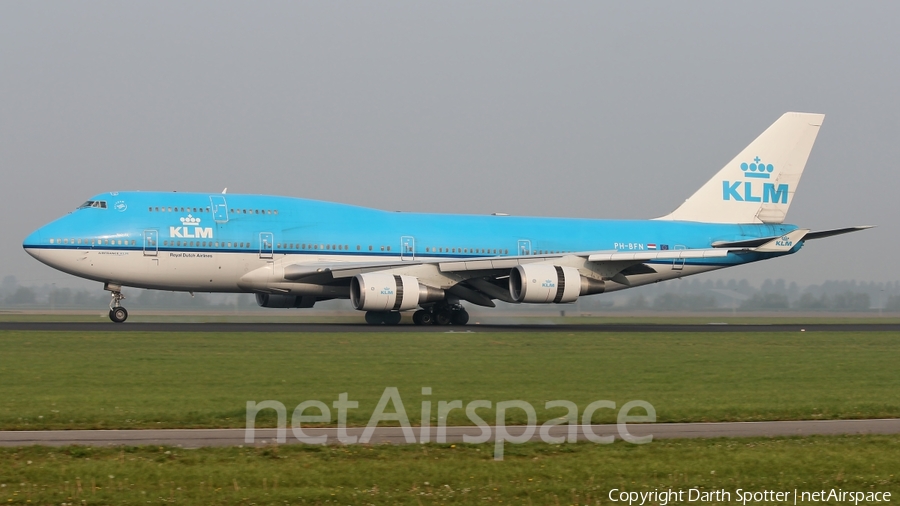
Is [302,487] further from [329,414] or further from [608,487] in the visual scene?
[329,414]

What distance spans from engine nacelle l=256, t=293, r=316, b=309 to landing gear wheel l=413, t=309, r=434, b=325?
13.2ft

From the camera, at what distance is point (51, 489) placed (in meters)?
9.89

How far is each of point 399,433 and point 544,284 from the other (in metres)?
23.9

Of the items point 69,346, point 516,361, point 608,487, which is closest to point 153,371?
point 69,346

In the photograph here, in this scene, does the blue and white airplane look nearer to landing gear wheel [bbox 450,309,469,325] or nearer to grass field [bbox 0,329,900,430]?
landing gear wheel [bbox 450,309,469,325]

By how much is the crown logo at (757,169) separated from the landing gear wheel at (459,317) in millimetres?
14851

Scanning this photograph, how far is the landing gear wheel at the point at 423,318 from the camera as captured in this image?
1567 inches

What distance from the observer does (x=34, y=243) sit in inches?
1373

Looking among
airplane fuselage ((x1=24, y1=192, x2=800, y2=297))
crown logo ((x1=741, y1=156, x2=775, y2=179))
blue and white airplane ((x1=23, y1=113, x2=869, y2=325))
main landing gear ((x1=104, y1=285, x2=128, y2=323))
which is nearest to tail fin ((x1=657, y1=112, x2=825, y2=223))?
crown logo ((x1=741, y1=156, x2=775, y2=179))

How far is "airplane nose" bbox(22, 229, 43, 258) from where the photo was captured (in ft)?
→ 114

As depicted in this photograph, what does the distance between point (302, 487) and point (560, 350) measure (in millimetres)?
17246

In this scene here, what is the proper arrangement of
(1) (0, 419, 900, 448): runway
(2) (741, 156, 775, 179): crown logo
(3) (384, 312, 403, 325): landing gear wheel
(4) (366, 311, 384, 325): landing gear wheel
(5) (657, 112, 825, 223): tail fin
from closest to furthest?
(1) (0, 419, 900, 448): runway
(3) (384, 312, 403, 325): landing gear wheel
(4) (366, 311, 384, 325): landing gear wheel
(5) (657, 112, 825, 223): tail fin
(2) (741, 156, 775, 179): crown logo

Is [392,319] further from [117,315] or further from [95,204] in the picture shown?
[95,204]

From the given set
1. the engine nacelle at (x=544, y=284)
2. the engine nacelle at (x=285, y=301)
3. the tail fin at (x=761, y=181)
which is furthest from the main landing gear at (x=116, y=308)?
the tail fin at (x=761, y=181)
